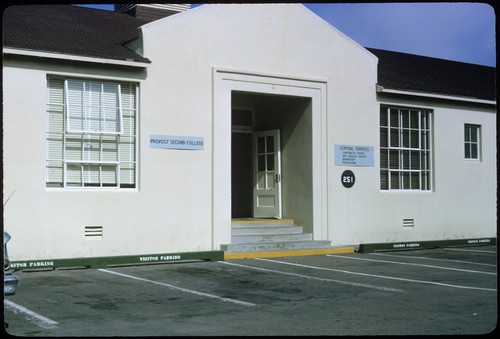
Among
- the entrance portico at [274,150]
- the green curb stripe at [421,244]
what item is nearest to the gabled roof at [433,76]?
the entrance portico at [274,150]

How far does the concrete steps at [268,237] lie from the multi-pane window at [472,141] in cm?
614

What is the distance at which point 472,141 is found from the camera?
19781 mm

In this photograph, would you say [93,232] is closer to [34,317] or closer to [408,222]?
[34,317]

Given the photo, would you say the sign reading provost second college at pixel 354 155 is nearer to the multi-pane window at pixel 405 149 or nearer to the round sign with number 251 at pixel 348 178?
the round sign with number 251 at pixel 348 178

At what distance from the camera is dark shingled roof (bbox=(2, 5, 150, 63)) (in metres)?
13.0

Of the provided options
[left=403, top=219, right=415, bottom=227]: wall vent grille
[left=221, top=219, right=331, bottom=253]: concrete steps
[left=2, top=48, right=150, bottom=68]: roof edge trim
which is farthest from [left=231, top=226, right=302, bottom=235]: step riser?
[left=2, top=48, right=150, bottom=68]: roof edge trim

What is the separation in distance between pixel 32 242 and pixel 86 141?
2.24 m

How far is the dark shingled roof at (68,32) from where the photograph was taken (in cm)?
1301

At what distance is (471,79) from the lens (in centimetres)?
2184

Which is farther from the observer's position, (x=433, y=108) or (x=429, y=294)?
(x=433, y=108)

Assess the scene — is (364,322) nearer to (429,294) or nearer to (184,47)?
(429,294)

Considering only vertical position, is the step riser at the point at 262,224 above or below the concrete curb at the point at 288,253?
above

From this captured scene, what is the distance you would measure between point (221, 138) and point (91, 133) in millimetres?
2899

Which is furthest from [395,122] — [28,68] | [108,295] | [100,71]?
[108,295]
